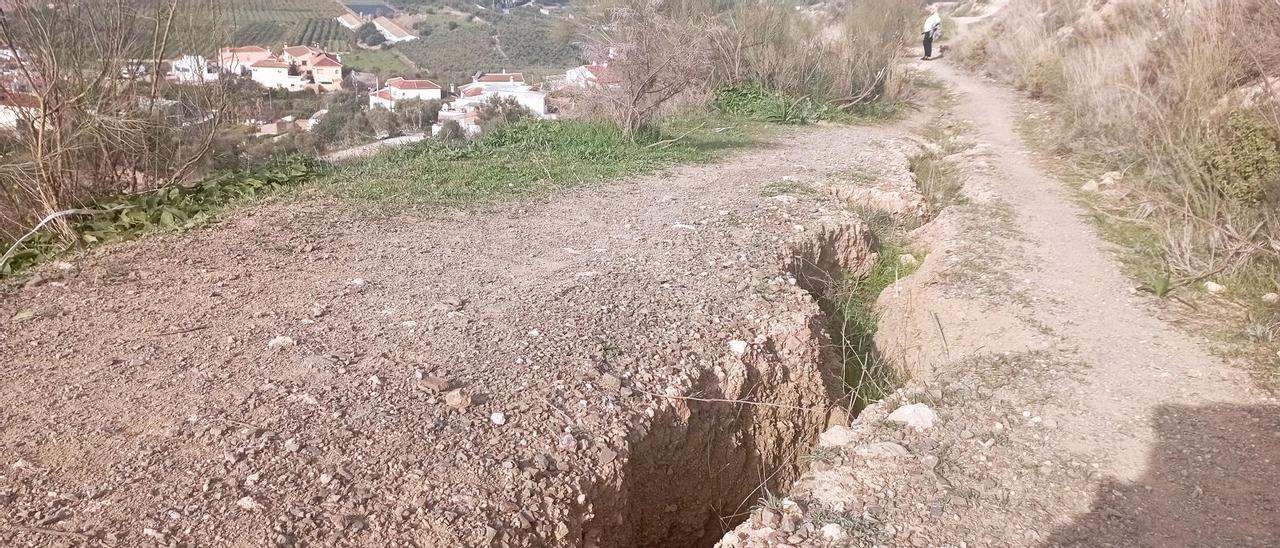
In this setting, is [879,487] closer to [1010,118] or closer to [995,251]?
[995,251]

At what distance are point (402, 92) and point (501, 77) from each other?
7.01ft

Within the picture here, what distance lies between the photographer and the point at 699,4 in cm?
1200

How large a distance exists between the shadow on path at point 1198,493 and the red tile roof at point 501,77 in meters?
11.2

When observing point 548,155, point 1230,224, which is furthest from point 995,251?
point 548,155

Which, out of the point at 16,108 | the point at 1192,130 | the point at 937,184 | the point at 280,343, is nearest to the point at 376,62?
the point at 16,108

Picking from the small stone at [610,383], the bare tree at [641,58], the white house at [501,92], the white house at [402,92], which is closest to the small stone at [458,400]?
the small stone at [610,383]

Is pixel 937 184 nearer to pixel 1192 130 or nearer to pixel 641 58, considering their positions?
pixel 1192 130

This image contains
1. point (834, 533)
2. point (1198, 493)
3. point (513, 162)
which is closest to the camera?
point (834, 533)

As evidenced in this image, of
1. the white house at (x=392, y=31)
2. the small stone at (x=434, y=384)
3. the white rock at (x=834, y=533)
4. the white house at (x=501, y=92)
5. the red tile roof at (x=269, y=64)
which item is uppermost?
the white house at (x=392, y=31)

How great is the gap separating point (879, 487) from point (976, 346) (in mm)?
1514

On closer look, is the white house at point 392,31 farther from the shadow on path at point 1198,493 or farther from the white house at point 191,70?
the shadow on path at point 1198,493

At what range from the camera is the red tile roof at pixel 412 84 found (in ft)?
38.5

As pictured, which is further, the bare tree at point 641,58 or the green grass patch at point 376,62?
the green grass patch at point 376,62

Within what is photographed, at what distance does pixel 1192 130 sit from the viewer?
5.51 m
